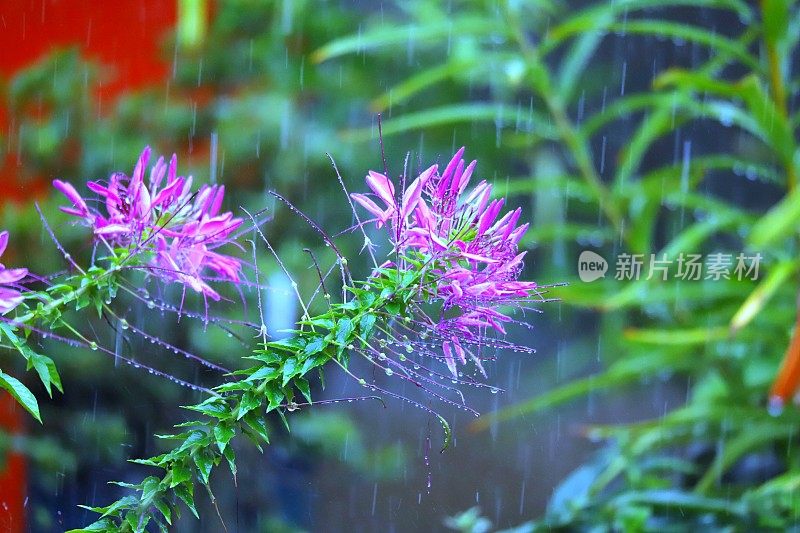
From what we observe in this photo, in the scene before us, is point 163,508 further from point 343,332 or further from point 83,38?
point 83,38

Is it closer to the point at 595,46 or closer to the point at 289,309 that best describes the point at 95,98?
the point at 289,309

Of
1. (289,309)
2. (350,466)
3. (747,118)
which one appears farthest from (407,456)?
(747,118)

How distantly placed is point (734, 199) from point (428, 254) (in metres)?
0.65

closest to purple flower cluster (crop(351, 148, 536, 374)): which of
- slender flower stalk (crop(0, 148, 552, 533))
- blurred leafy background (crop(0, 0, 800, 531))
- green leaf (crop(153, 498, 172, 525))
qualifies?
slender flower stalk (crop(0, 148, 552, 533))

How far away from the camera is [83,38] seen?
0.56 metres

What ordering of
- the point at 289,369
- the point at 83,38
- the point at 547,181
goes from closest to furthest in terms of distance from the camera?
the point at 289,369 < the point at 83,38 < the point at 547,181

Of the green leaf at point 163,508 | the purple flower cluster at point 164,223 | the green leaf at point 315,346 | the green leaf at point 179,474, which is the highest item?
the purple flower cluster at point 164,223

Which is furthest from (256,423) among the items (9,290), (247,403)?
(9,290)

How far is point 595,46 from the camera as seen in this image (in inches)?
32.5

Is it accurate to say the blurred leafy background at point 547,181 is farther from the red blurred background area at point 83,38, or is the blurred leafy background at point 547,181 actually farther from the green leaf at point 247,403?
the green leaf at point 247,403

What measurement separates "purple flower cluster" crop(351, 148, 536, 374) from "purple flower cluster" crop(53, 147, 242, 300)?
72mm

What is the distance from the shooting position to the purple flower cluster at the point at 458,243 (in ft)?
0.90

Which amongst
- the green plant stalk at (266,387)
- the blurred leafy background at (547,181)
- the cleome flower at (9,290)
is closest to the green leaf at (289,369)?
the green plant stalk at (266,387)

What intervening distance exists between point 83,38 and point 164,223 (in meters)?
0.31
